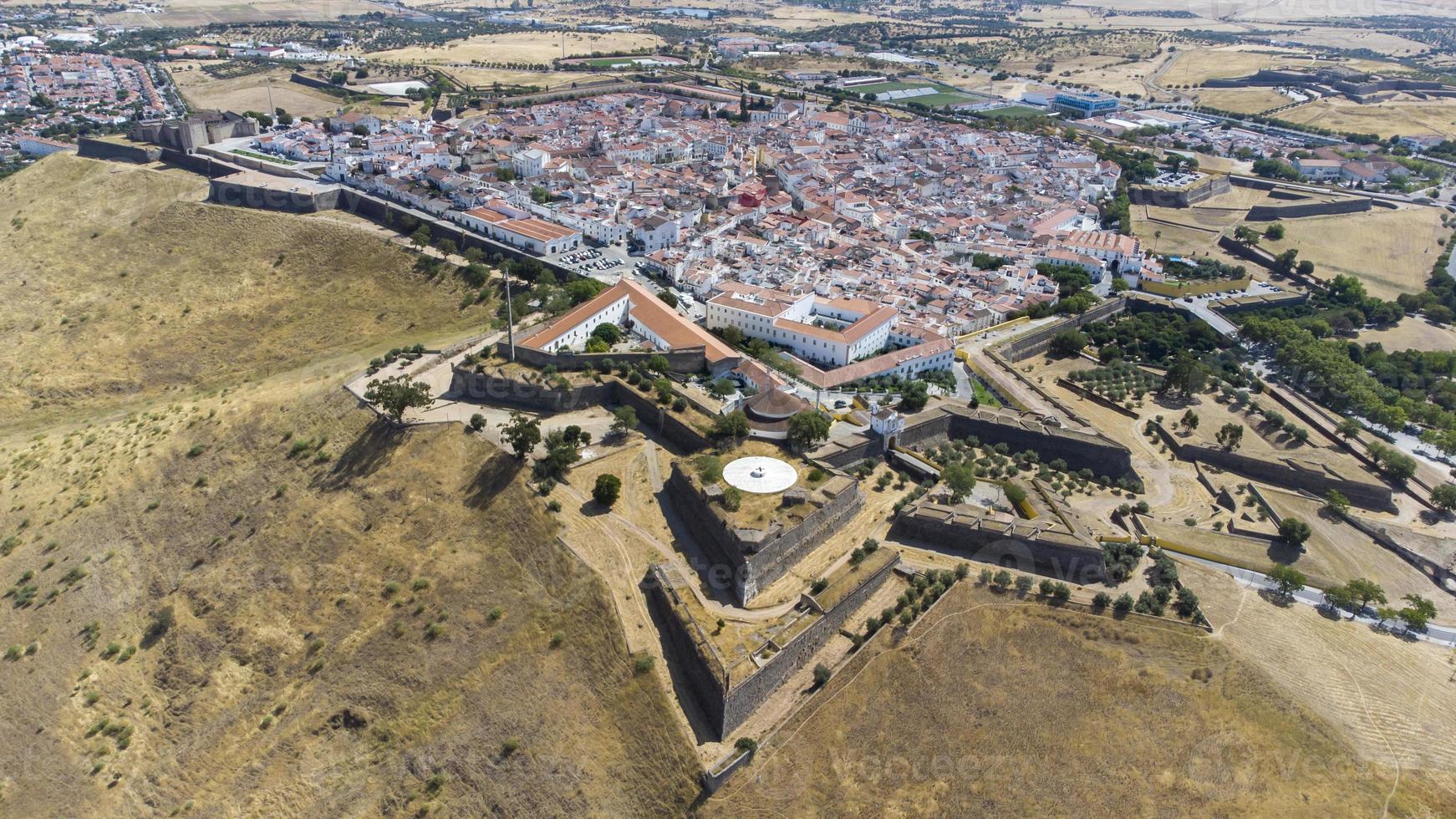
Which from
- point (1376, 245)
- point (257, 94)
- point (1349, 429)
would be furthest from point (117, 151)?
point (1376, 245)

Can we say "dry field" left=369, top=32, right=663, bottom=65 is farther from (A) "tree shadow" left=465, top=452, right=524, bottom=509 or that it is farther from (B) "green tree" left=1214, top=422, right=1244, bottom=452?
(B) "green tree" left=1214, top=422, right=1244, bottom=452

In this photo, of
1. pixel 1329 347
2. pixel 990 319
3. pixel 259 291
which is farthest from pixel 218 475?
pixel 1329 347

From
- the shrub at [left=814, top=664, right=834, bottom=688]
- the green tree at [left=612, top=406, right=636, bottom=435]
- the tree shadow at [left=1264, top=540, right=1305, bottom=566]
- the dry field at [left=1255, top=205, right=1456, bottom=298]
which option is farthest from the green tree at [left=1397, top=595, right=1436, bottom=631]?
the dry field at [left=1255, top=205, right=1456, bottom=298]

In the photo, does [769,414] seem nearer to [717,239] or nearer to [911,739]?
[911,739]

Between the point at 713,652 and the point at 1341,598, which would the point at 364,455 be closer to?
the point at 713,652

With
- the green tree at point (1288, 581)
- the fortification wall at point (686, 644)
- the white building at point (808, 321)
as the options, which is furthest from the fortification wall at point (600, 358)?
the green tree at point (1288, 581)
